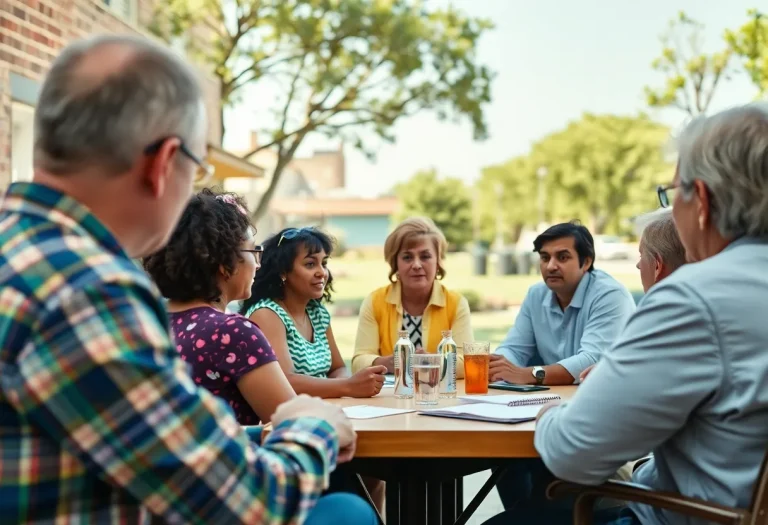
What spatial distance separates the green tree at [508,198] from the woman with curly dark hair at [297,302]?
60.5 metres

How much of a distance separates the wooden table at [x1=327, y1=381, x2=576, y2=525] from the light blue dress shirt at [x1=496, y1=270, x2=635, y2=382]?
68 centimetres

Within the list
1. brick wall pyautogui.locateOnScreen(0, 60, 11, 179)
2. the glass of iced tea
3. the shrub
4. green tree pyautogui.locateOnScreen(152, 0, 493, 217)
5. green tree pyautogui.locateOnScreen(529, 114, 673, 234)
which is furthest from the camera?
green tree pyautogui.locateOnScreen(529, 114, 673, 234)

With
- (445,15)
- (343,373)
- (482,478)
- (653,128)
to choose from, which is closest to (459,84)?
(445,15)

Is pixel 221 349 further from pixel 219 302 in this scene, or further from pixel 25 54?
pixel 25 54

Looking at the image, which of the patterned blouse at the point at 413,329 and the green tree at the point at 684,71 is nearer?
the patterned blouse at the point at 413,329

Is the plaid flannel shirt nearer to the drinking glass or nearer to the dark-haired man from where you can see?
the drinking glass

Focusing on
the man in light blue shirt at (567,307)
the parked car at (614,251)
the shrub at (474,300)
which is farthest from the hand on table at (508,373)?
the parked car at (614,251)

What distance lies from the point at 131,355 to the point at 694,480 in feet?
3.64

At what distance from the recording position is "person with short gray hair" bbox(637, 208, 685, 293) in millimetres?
2797

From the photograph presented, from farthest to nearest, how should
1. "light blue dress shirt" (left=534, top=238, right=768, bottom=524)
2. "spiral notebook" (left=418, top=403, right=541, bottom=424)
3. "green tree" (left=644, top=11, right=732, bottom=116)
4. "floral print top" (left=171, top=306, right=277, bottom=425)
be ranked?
"green tree" (left=644, top=11, right=732, bottom=116) < "floral print top" (left=171, top=306, right=277, bottom=425) < "spiral notebook" (left=418, top=403, right=541, bottom=424) < "light blue dress shirt" (left=534, top=238, right=768, bottom=524)

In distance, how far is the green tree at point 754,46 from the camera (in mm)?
14953

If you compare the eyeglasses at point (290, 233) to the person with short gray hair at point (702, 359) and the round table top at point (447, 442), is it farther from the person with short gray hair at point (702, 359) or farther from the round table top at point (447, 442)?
the person with short gray hair at point (702, 359)

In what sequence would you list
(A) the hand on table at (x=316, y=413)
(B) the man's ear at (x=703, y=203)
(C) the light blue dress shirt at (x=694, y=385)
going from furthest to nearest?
1. (B) the man's ear at (x=703, y=203)
2. (C) the light blue dress shirt at (x=694, y=385)
3. (A) the hand on table at (x=316, y=413)

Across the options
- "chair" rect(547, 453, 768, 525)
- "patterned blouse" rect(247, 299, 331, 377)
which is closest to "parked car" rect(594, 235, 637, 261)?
"patterned blouse" rect(247, 299, 331, 377)
